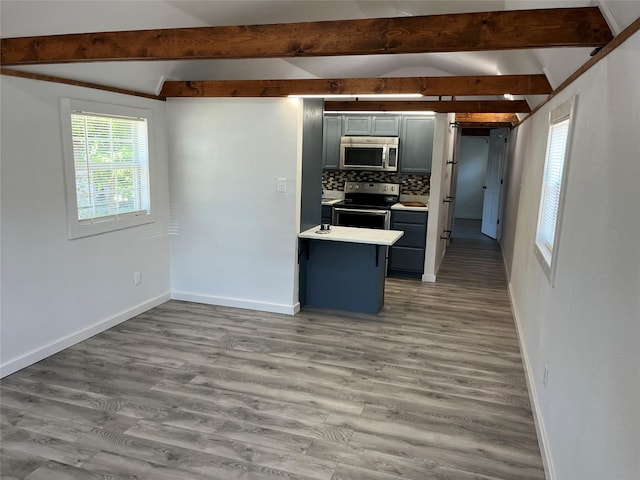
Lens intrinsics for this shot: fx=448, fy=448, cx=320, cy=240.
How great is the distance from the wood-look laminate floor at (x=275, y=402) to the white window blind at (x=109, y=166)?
1095mm

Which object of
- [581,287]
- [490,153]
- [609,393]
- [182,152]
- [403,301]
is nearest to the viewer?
[609,393]

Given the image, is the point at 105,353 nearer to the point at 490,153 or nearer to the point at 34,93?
the point at 34,93

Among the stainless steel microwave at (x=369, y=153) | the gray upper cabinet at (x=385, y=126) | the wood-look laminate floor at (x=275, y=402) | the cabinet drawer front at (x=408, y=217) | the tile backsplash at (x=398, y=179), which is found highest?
the gray upper cabinet at (x=385, y=126)

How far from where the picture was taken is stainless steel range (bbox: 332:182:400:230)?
6035 millimetres

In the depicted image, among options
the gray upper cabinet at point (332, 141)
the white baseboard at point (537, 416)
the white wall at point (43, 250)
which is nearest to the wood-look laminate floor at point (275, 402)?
the white baseboard at point (537, 416)

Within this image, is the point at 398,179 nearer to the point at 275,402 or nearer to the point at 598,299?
the point at 275,402

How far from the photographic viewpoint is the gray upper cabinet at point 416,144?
19.8 feet

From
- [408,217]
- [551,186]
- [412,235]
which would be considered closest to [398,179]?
[408,217]

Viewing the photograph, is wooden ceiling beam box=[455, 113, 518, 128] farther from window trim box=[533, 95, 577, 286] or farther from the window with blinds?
window trim box=[533, 95, 577, 286]

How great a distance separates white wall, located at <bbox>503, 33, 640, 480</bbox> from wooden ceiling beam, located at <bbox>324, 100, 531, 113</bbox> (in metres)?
2.32

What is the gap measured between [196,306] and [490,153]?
7.59 meters

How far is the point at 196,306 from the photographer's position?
15.6 feet

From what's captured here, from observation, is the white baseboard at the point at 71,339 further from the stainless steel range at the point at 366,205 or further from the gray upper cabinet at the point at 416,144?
the gray upper cabinet at the point at 416,144

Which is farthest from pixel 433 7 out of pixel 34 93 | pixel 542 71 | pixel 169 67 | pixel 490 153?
pixel 490 153
